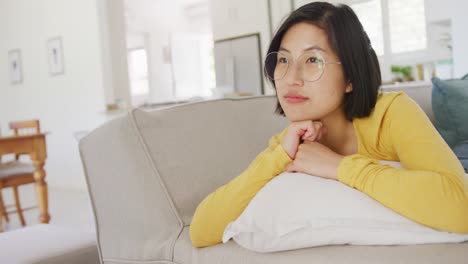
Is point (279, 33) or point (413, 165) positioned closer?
point (413, 165)

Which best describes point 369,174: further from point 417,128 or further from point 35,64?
point 35,64

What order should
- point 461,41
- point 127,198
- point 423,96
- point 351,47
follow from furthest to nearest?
point 461,41 < point 423,96 < point 127,198 < point 351,47

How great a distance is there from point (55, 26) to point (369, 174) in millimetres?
5853

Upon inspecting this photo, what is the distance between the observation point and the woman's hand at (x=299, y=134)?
1075 mm

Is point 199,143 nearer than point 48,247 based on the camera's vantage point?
Yes

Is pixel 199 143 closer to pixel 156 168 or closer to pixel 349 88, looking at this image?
pixel 156 168

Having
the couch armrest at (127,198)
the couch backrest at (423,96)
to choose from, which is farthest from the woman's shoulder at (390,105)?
the couch backrest at (423,96)

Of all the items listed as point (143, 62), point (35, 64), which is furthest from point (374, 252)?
point (143, 62)

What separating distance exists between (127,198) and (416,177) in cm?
75

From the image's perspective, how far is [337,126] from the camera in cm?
117

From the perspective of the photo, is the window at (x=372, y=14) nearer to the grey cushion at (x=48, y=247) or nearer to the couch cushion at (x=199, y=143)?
the couch cushion at (x=199, y=143)

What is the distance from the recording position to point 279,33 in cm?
113

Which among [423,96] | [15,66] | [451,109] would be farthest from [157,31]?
[451,109]

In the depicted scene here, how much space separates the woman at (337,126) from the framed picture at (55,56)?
5.41 metres
